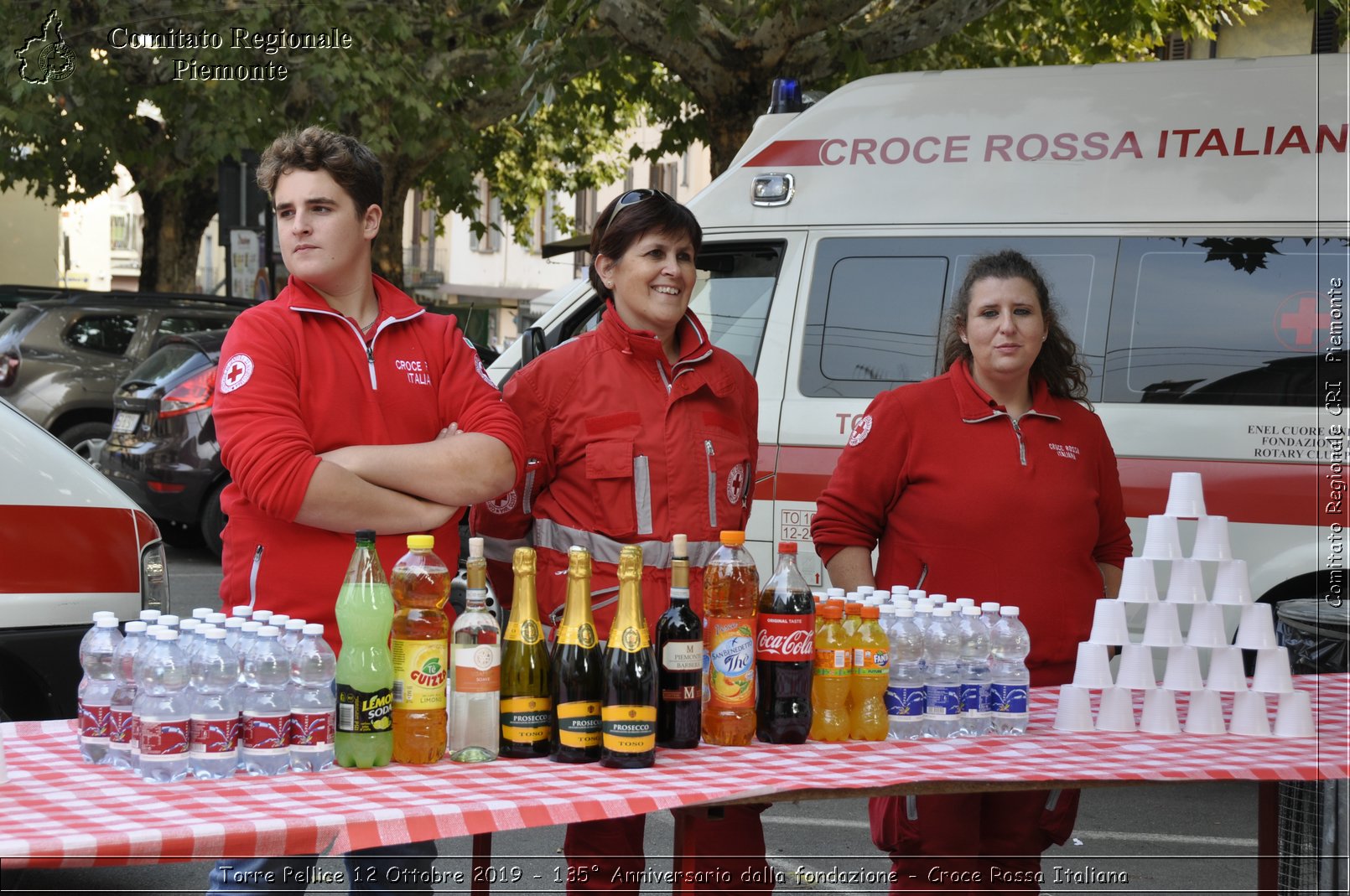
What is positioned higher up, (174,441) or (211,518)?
(174,441)

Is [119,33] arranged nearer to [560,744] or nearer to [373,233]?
[373,233]

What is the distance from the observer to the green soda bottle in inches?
107

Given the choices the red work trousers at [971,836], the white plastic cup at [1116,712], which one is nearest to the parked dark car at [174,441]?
the red work trousers at [971,836]

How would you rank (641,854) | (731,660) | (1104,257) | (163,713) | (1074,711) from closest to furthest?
(163,713)
(731,660)
(1074,711)
(641,854)
(1104,257)

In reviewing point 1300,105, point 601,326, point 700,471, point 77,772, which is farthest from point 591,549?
point 1300,105

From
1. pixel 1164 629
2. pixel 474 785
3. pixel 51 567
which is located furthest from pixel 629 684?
pixel 51 567

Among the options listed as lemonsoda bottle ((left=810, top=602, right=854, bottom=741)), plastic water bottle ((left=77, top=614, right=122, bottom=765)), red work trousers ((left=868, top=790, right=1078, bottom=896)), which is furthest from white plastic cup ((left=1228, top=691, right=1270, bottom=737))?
plastic water bottle ((left=77, top=614, right=122, bottom=765))

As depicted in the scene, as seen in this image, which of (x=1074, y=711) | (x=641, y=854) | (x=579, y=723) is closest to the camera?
(x=579, y=723)

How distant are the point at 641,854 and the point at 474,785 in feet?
3.19

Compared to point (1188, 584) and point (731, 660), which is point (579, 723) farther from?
point (1188, 584)

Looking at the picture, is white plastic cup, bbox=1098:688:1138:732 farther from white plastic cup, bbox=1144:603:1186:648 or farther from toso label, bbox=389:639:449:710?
toso label, bbox=389:639:449:710

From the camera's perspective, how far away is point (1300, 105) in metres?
5.71

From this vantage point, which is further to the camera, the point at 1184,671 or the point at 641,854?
the point at 641,854

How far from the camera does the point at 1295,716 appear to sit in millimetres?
3340
